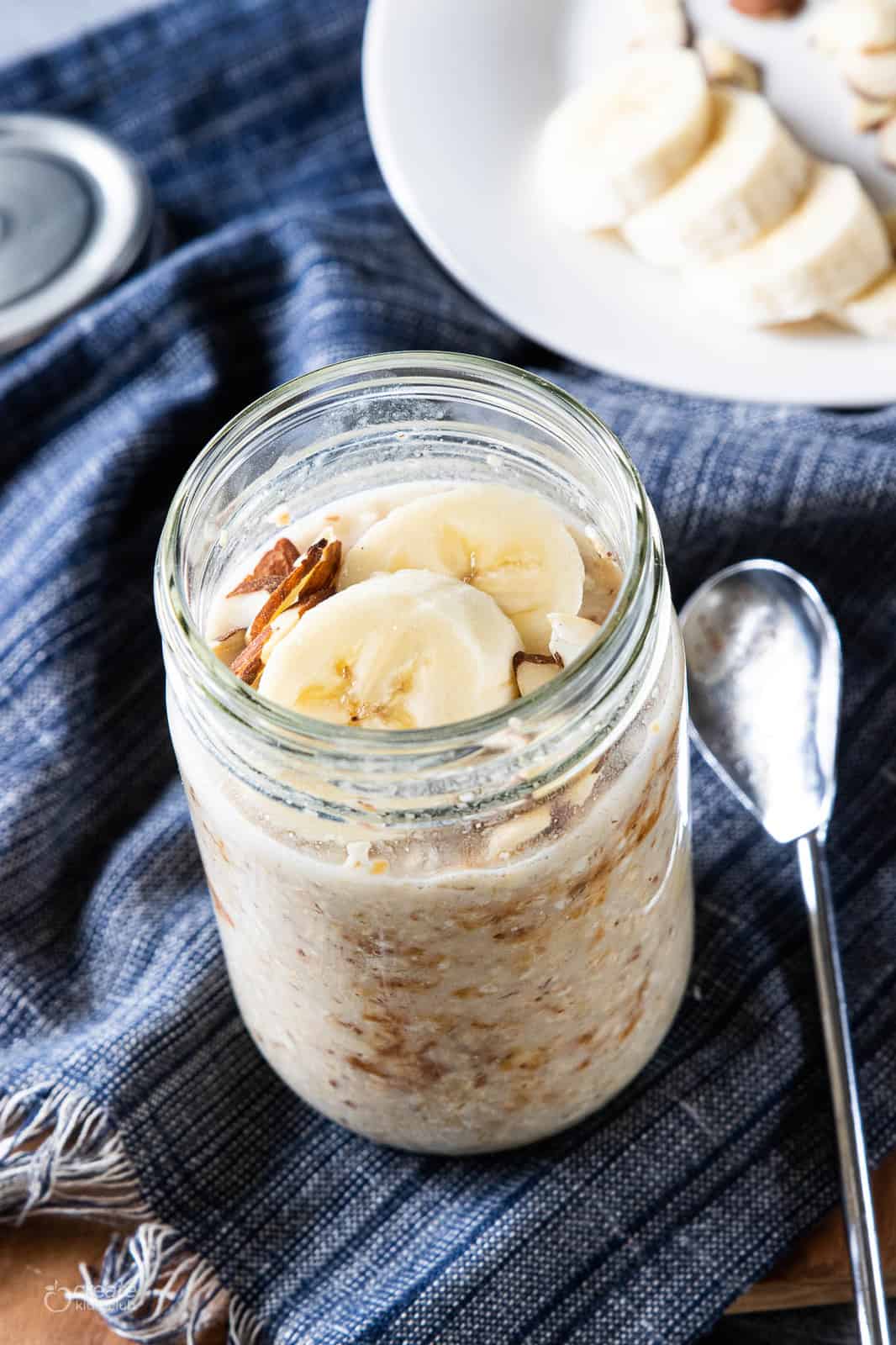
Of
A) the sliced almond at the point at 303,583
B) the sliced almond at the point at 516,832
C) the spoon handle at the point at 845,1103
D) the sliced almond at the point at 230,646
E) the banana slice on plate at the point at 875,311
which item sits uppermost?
the sliced almond at the point at 303,583

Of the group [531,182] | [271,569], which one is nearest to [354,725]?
[271,569]

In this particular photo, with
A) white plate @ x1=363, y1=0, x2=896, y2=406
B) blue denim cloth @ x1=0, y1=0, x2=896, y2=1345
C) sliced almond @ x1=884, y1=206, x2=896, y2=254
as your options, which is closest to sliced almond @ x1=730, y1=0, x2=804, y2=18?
white plate @ x1=363, y1=0, x2=896, y2=406

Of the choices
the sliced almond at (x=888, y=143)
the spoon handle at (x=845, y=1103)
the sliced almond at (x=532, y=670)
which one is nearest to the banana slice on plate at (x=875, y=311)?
the sliced almond at (x=888, y=143)

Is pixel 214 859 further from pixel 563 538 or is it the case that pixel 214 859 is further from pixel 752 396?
pixel 752 396

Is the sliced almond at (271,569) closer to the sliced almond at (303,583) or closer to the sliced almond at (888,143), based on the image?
the sliced almond at (303,583)

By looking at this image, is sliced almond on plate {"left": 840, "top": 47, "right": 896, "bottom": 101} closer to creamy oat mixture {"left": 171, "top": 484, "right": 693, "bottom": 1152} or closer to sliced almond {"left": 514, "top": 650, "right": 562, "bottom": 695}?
creamy oat mixture {"left": 171, "top": 484, "right": 693, "bottom": 1152}
